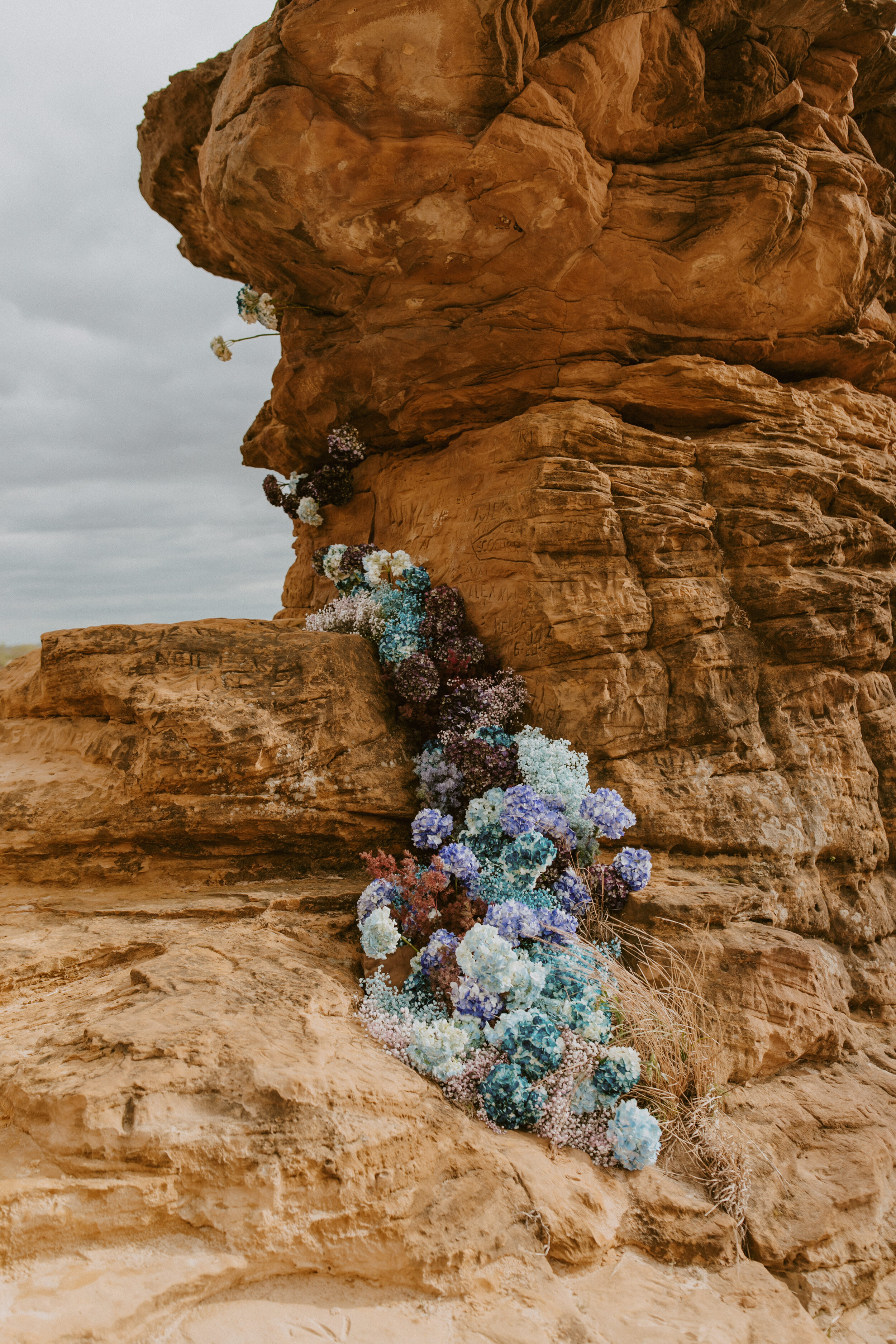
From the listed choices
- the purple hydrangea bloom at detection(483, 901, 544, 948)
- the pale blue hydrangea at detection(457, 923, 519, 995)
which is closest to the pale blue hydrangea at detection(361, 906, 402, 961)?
the pale blue hydrangea at detection(457, 923, 519, 995)

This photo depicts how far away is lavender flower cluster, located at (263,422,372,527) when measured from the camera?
766cm

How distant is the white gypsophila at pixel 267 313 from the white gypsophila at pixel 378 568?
2563mm

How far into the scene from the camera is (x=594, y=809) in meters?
5.17

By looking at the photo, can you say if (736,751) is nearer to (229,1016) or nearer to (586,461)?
(586,461)

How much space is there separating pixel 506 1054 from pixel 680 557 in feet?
12.5

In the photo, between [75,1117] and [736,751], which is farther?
[736,751]

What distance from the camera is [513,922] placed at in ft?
15.2

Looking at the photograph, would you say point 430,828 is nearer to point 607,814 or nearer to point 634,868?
point 607,814

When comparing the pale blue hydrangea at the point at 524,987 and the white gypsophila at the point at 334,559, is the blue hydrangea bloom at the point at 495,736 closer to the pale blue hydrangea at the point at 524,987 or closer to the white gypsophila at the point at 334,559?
the pale blue hydrangea at the point at 524,987

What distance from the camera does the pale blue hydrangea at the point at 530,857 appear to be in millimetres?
4957

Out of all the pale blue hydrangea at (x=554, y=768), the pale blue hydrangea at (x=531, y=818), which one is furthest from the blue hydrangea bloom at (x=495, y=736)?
the pale blue hydrangea at (x=531, y=818)

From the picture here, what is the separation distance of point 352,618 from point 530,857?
295 cm

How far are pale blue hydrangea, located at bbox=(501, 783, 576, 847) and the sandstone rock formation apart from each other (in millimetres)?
618

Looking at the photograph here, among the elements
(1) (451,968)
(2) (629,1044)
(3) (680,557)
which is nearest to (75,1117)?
(1) (451,968)
